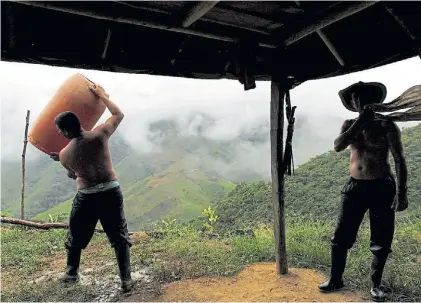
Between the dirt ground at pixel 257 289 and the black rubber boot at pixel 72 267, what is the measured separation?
2.76 ft

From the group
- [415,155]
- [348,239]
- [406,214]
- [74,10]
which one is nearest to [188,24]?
[74,10]

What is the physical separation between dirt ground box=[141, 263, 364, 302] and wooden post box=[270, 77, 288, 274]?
0.28 meters

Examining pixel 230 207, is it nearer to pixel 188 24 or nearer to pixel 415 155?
pixel 415 155

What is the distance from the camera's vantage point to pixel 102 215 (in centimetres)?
440

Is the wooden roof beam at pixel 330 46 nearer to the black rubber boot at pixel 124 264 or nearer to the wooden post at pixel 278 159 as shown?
the wooden post at pixel 278 159

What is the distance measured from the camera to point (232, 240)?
24.2 ft

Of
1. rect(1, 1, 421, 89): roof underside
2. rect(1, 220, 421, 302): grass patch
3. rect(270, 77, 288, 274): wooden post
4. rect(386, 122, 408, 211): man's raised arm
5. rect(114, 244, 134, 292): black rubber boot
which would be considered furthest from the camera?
rect(270, 77, 288, 274): wooden post

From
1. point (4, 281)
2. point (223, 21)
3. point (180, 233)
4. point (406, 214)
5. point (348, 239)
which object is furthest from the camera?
point (406, 214)

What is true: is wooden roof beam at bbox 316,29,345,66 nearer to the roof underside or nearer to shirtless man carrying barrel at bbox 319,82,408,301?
the roof underside

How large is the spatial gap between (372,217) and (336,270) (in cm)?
74

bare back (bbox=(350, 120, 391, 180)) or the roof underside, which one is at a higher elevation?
the roof underside

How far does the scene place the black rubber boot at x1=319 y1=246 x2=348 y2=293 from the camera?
431cm

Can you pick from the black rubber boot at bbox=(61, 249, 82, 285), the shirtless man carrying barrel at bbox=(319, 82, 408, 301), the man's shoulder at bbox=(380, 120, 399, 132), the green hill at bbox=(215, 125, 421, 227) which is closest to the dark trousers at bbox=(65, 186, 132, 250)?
the black rubber boot at bbox=(61, 249, 82, 285)

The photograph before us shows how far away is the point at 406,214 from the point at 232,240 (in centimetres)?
558
